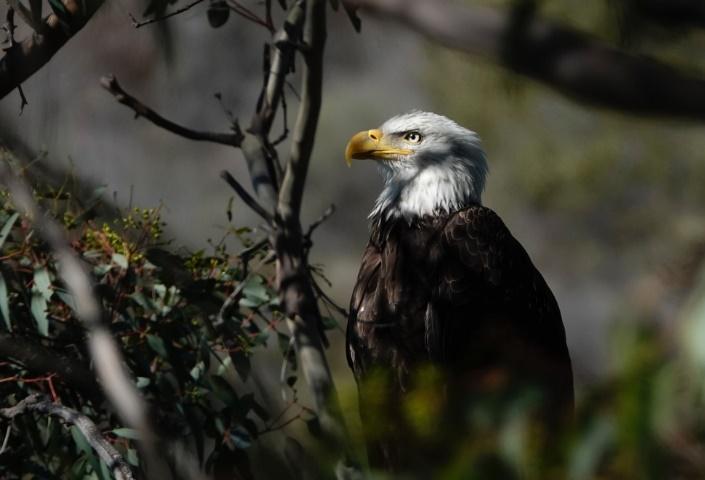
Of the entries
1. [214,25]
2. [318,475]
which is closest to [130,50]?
[214,25]

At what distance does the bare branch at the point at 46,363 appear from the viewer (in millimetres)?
2926

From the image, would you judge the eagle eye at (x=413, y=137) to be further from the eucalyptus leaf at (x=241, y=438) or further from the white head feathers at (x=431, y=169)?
the eucalyptus leaf at (x=241, y=438)

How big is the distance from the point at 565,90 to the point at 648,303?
257 mm

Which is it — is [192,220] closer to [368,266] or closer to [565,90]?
[368,266]

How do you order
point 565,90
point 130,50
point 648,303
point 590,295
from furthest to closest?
point 590,295, point 130,50, point 565,90, point 648,303

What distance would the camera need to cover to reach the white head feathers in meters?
4.15

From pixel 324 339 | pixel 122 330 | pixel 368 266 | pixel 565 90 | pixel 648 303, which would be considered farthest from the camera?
pixel 368 266

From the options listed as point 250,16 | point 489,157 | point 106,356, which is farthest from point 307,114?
point 489,157

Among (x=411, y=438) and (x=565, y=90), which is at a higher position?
(x=565, y=90)

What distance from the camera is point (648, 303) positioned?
3.47 ft

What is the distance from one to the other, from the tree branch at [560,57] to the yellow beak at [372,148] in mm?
2870

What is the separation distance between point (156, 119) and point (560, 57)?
2231 millimetres

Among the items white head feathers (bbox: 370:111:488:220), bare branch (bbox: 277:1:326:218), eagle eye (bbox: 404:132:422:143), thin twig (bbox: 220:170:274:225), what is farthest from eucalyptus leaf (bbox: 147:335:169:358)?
eagle eye (bbox: 404:132:422:143)

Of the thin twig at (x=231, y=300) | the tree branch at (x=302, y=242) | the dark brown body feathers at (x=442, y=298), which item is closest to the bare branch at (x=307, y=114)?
the tree branch at (x=302, y=242)
